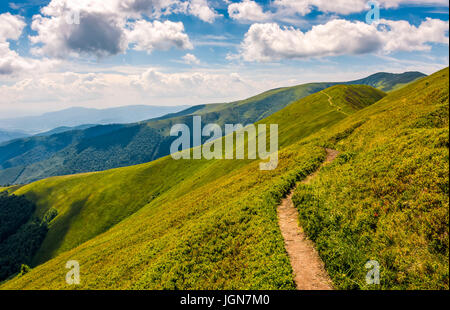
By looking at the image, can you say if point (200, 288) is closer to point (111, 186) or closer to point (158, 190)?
point (158, 190)

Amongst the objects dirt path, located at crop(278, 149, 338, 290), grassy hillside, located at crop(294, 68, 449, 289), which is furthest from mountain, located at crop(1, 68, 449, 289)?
dirt path, located at crop(278, 149, 338, 290)

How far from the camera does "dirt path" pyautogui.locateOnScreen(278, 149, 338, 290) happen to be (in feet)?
41.8

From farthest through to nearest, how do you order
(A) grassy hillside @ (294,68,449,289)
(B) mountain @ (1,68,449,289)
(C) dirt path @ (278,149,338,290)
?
(C) dirt path @ (278,149,338,290) < (B) mountain @ (1,68,449,289) < (A) grassy hillside @ (294,68,449,289)

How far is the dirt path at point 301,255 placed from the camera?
12.7 meters

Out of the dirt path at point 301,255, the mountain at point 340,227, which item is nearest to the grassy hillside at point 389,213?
the mountain at point 340,227

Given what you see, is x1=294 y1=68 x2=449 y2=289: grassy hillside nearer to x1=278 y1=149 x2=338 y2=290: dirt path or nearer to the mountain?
the mountain

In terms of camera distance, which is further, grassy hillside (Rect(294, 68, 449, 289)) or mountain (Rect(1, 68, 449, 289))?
mountain (Rect(1, 68, 449, 289))

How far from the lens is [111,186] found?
141875 mm

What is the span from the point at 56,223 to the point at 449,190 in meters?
170

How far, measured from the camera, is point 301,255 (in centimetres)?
1512

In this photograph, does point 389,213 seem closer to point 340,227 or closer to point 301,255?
point 340,227

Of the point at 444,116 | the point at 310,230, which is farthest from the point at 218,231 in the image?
the point at 444,116

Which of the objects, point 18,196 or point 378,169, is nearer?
point 378,169

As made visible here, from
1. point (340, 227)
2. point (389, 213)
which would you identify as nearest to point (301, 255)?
point (340, 227)
